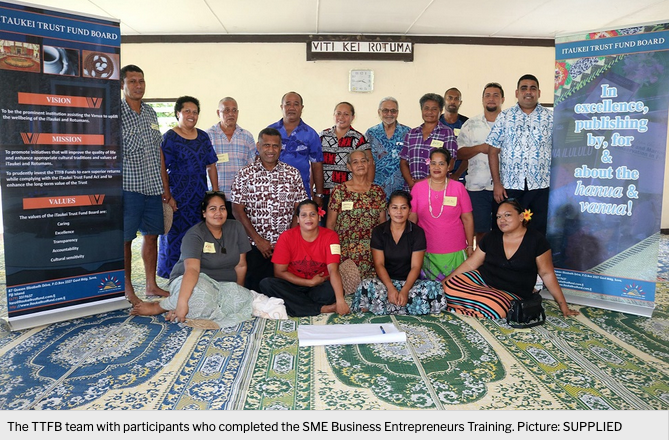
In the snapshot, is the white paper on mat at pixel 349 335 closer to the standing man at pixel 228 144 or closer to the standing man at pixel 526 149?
the standing man at pixel 526 149

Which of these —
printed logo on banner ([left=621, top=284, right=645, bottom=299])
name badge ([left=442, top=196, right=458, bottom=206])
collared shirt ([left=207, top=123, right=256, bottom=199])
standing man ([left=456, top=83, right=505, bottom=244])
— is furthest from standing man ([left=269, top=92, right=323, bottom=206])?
printed logo on banner ([left=621, top=284, right=645, bottom=299])

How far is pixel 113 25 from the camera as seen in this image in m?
3.53

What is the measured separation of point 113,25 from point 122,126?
72cm

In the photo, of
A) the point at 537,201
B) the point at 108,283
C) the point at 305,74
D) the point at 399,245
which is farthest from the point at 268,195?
the point at 305,74

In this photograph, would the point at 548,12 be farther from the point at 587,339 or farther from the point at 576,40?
the point at 587,339

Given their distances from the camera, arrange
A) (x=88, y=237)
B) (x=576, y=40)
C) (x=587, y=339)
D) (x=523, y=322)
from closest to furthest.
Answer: (x=587, y=339)
(x=523, y=322)
(x=88, y=237)
(x=576, y=40)

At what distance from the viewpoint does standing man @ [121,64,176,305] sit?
3.76 meters

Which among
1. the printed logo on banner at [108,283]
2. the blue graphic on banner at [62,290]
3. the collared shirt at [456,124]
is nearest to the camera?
the blue graphic on banner at [62,290]

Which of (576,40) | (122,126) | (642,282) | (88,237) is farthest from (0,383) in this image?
(576,40)

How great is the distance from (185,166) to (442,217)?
7.14 feet

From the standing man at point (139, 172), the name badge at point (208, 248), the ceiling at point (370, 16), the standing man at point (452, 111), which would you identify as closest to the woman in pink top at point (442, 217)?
the standing man at point (452, 111)

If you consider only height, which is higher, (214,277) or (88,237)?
(88,237)

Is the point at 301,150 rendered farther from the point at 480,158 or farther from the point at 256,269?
the point at 480,158

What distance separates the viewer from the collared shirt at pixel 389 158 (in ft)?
15.4
